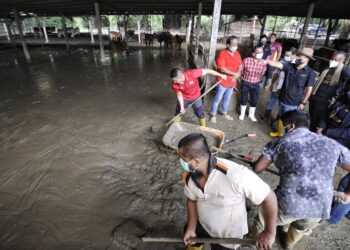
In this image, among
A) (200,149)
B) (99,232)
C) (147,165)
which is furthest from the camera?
(147,165)

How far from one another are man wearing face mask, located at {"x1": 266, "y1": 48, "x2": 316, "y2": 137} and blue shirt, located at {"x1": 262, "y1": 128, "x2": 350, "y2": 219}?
7.20ft

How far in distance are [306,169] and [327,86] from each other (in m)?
2.65

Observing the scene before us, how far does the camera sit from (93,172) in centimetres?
358

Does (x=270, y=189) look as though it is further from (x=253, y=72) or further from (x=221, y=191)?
(x=253, y=72)

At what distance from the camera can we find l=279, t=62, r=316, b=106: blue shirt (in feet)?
12.4

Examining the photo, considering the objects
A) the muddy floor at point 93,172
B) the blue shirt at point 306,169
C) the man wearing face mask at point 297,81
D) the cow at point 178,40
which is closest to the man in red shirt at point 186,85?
the muddy floor at point 93,172

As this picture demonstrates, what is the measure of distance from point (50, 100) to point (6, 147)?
9.32 feet

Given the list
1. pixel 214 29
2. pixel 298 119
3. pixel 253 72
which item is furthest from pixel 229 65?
pixel 298 119

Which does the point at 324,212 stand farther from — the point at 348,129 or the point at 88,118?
the point at 88,118

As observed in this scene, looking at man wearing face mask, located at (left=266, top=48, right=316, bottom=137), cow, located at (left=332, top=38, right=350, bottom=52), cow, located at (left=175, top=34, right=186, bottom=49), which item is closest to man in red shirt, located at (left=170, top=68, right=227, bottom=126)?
man wearing face mask, located at (left=266, top=48, right=316, bottom=137)

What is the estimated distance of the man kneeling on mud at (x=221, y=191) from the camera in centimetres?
137

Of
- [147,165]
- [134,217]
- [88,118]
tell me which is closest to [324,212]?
[134,217]

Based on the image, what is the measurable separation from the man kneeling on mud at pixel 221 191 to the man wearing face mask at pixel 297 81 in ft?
8.62

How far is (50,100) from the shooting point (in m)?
6.78
